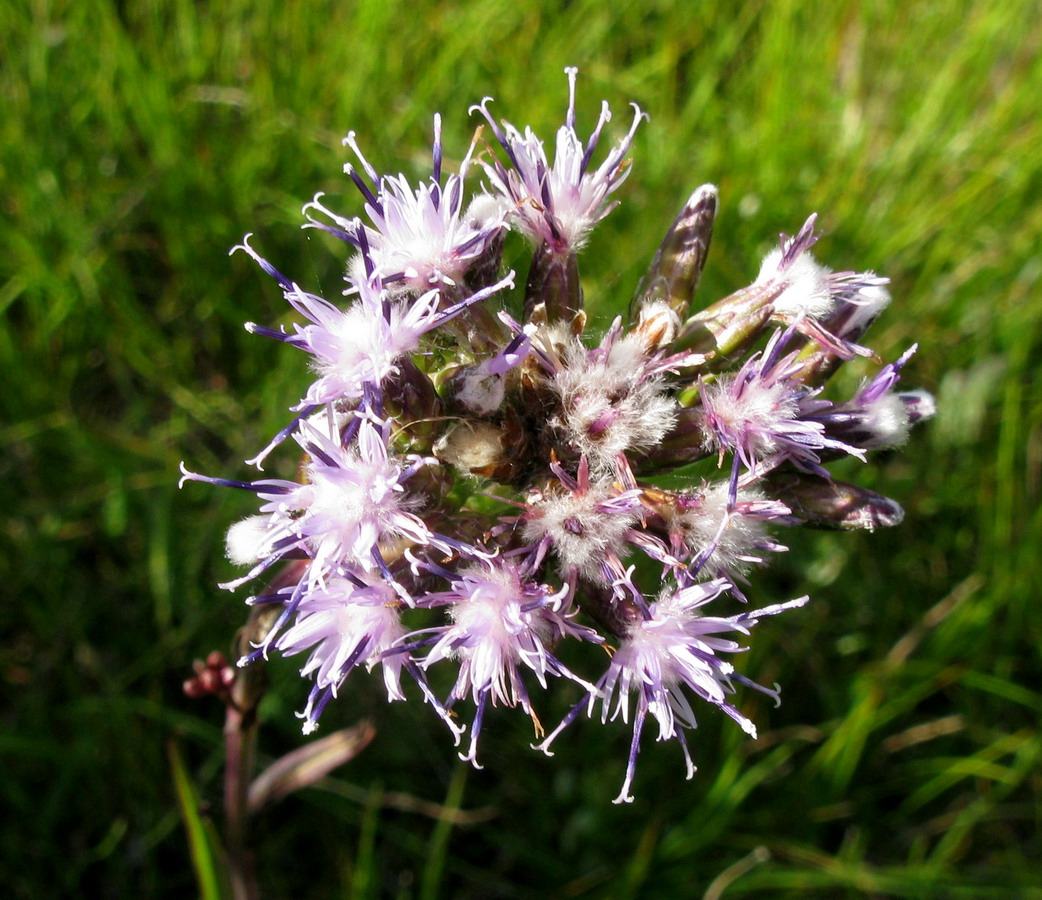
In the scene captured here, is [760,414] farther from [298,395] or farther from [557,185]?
[298,395]

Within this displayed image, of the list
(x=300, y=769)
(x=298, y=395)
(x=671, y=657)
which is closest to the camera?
(x=671, y=657)

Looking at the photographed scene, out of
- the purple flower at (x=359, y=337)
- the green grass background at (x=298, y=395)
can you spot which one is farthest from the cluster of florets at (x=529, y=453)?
the green grass background at (x=298, y=395)

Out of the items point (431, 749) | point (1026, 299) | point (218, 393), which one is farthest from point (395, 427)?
point (1026, 299)

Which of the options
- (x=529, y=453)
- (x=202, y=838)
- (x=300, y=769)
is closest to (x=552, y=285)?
(x=529, y=453)

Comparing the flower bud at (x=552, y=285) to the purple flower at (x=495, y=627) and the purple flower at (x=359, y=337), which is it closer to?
the purple flower at (x=359, y=337)

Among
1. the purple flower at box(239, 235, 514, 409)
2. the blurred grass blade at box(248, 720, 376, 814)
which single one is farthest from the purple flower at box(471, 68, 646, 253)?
the blurred grass blade at box(248, 720, 376, 814)

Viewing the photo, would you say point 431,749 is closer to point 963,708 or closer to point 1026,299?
point 963,708
